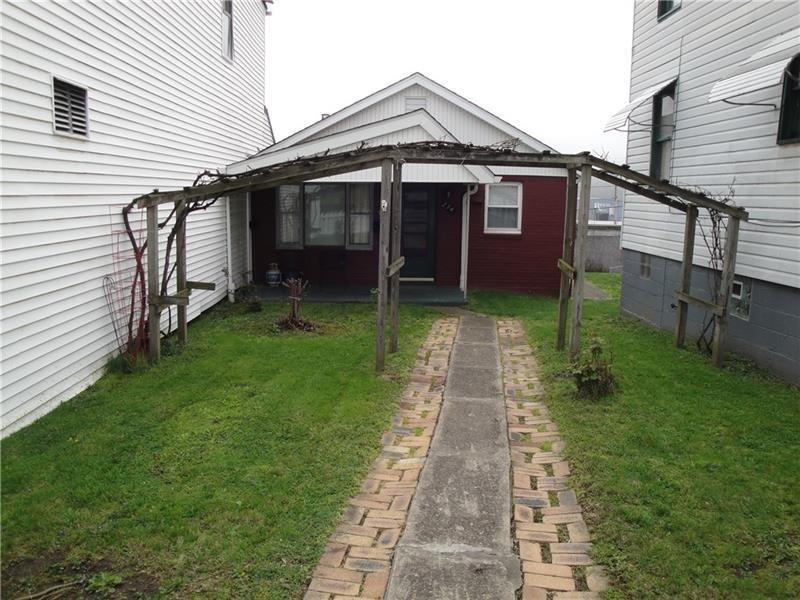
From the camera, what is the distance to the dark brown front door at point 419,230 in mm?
14977

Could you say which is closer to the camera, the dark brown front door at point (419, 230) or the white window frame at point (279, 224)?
the white window frame at point (279, 224)

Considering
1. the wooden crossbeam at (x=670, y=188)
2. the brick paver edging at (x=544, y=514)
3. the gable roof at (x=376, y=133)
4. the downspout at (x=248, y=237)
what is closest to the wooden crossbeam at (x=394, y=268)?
the brick paver edging at (x=544, y=514)

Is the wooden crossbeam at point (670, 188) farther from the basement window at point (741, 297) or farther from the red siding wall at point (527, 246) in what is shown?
the red siding wall at point (527, 246)

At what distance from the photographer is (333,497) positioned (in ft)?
15.4

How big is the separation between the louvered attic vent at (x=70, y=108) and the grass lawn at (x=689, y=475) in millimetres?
5751

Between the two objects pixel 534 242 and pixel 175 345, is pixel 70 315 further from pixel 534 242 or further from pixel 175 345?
pixel 534 242

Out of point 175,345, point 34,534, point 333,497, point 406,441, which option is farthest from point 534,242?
point 34,534

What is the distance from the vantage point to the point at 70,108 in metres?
6.79

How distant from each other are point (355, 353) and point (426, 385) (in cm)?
152

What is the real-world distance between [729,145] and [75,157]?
798 cm

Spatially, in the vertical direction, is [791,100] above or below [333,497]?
above

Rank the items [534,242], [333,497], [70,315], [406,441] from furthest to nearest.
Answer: [534,242] → [70,315] → [406,441] → [333,497]

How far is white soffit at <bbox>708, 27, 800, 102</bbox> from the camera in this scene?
268 inches

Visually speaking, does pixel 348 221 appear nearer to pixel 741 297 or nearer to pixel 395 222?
pixel 395 222
